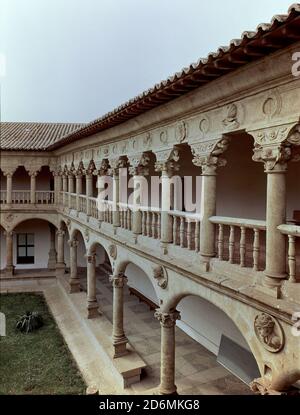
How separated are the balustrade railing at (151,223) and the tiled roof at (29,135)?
1211 cm

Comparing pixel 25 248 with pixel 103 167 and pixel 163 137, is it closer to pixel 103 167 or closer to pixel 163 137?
pixel 103 167

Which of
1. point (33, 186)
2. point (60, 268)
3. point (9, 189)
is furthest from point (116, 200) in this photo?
point (9, 189)

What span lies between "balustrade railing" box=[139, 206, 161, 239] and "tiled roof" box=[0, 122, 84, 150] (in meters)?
12.1

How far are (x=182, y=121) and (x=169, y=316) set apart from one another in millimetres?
4126

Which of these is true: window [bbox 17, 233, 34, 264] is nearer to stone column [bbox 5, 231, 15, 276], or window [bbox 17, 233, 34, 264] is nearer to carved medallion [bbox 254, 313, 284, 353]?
stone column [bbox 5, 231, 15, 276]

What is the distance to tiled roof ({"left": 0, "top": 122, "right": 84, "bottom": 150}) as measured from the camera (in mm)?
19500

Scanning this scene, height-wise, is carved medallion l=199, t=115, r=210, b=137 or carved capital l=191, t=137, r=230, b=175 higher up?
carved medallion l=199, t=115, r=210, b=137

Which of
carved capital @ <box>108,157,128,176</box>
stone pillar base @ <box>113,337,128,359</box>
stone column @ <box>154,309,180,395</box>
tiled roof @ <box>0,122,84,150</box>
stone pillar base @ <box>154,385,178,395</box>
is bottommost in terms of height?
stone pillar base @ <box>113,337,128,359</box>

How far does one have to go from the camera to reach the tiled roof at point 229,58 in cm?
351

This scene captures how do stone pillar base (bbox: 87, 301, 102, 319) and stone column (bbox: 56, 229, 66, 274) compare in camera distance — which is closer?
stone pillar base (bbox: 87, 301, 102, 319)

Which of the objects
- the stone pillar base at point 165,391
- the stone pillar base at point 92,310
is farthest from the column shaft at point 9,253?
the stone pillar base at point 165,391

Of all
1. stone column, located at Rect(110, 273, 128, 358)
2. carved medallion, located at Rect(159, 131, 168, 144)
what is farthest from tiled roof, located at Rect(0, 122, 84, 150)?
carved medallion, located at Rect(159, 131, 168, 144)

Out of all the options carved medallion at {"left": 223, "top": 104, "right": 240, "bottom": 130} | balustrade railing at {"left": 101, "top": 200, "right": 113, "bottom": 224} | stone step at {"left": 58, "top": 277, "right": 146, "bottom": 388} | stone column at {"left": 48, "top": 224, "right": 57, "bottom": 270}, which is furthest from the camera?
stone column at {"left": 48, "top": 224, "right": 57, "bottom": 270}

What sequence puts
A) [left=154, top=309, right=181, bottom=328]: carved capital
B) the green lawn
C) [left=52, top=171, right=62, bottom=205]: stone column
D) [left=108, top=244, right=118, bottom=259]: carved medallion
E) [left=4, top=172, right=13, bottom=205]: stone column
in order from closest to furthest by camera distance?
[left=154, top=309, right=181, bottom=328]: carved capital → the green lawn → [left=108, top=244, right=118, bottom=259]: carved medallion → [left=4, top=172, right=13, bottom=205]: stone column → [left=52, top=171, right=62, bottom=205]: stone column
